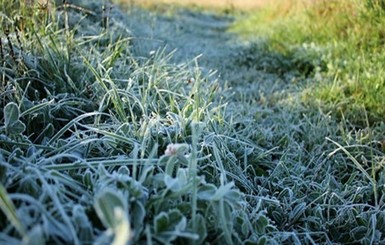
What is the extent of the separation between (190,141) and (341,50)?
6.84 ft

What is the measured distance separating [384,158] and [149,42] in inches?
91.3

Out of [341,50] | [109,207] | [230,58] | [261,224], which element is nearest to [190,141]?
[261,224]

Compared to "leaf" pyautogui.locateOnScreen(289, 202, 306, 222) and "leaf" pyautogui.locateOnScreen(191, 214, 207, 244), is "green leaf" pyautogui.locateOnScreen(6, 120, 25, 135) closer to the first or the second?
"leaf" pyautogui.locateOnScreen(191, 214, 207, 244)

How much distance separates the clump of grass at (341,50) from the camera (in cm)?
244

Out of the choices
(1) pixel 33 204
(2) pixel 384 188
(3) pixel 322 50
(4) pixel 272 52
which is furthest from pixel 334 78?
(1) pixel 33 204

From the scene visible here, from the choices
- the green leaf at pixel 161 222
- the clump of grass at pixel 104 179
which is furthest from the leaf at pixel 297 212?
the green leaf at pixel 161 222

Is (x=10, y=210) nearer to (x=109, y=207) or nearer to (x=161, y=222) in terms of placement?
(x=109, y=207)

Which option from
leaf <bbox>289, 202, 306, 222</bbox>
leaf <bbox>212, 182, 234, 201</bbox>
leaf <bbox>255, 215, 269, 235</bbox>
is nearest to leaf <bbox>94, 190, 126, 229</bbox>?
leaf <bbox>212, 182, 234, 201</bbox>

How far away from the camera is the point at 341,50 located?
3.16 metres

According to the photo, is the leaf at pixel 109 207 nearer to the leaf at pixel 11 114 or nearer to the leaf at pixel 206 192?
the leaf at pixel 206 192

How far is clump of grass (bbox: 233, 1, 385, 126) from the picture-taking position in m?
2.44

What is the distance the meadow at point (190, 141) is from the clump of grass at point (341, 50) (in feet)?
0.04

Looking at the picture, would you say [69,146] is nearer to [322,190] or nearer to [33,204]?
[33,204]

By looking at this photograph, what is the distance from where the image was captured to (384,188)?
161 centimetres
